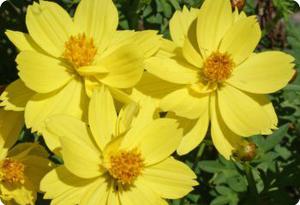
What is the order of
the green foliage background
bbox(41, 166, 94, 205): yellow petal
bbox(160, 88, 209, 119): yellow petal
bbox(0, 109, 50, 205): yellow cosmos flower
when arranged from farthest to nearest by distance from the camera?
the green foliage background, bbox(0, 109, 50, 205): yellow cosmos flower, bbox(160, 88, 209, 119): yellow petal, bbox(41, 166, 94, 205): yellow petal

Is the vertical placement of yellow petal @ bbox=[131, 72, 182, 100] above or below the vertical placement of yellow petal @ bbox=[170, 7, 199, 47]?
below

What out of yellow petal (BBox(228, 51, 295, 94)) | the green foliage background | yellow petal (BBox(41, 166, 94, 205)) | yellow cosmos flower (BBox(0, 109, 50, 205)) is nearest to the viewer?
yellow petal (BBox(41, 166, 94, 205))

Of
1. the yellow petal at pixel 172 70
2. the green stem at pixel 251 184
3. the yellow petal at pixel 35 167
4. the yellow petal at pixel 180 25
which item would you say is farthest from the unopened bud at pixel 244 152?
the yellow petal at pixel 35 167

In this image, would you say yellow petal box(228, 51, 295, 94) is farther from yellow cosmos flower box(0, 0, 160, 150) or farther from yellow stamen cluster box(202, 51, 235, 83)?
yellow cosmos flower box(0, 0, 160, 150)

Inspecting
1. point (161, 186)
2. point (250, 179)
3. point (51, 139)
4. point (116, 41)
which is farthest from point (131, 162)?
point (250, 179)

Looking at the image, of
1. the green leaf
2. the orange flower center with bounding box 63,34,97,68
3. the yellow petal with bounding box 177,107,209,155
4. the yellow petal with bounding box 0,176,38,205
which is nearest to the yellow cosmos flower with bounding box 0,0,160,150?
the orange flower center with bounding box 63,34,97,68

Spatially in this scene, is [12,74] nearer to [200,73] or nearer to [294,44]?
[200,73]

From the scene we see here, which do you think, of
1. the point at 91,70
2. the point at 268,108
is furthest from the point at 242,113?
the point at 91,70

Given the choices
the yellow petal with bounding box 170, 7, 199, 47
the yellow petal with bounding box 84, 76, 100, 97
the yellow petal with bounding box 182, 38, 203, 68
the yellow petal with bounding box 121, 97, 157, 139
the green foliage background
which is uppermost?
the yellow petal with bounding box 170, 7, 199, 47
